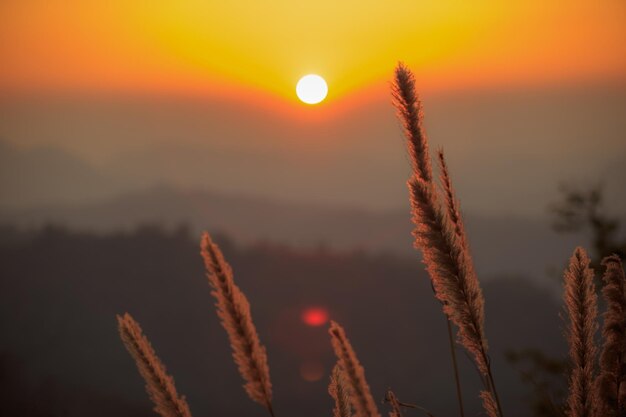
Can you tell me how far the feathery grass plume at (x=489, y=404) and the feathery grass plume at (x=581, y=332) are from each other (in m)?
0.23

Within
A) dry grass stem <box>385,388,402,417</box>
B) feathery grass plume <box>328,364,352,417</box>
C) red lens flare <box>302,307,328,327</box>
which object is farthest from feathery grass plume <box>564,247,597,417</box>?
red lens flare <box>302,307,328,327</box>

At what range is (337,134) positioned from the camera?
2918 inches

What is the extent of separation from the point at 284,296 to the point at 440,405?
15.8 m

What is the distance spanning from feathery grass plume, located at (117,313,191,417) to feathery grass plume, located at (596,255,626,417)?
1016 mm

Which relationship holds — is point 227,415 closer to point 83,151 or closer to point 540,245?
point 540,245

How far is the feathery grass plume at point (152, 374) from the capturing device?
176 cm

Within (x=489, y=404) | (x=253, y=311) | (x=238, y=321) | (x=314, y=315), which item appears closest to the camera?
(x=238, y=321)

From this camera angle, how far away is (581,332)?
175 centimetres

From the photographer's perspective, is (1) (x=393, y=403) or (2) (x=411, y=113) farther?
(2) (x=411, y=113)

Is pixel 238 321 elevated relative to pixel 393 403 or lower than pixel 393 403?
elevated

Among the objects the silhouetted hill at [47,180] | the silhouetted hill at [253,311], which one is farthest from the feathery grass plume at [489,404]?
Result: the silhouetted hill at [47,180]

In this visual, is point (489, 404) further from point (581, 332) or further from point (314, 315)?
point (314, 315)

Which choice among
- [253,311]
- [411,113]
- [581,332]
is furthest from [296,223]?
[581,332]

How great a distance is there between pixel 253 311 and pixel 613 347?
61.0 m
